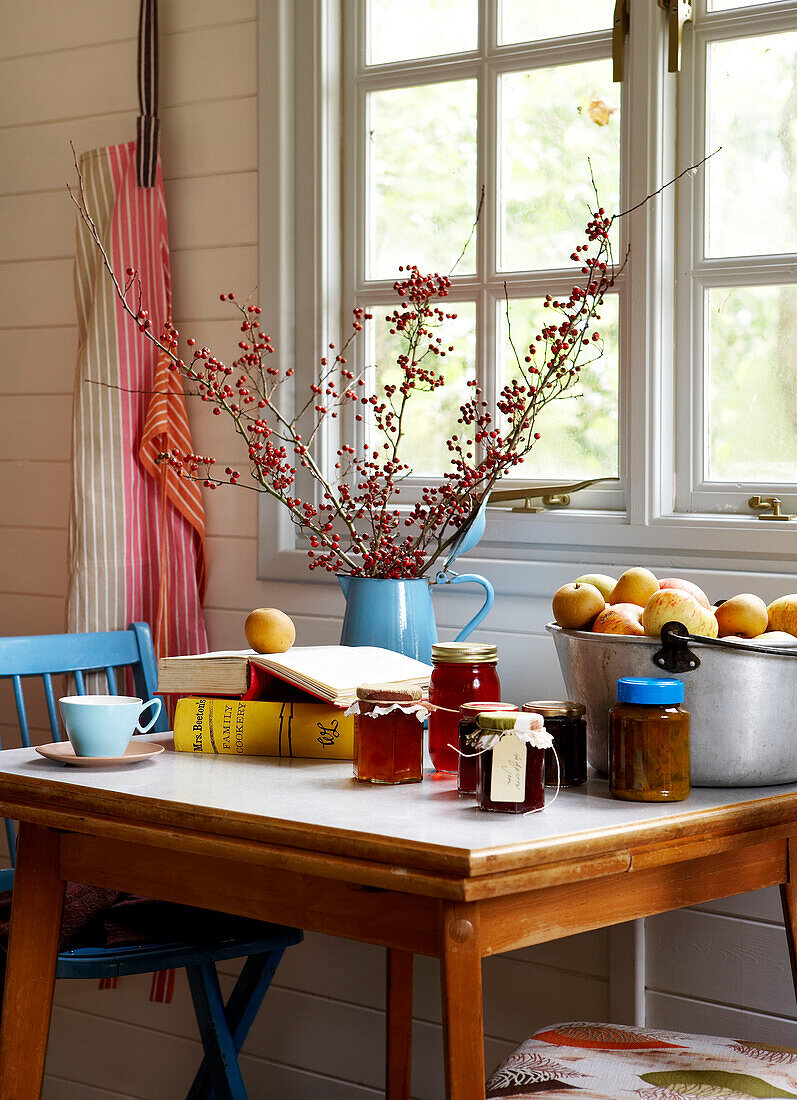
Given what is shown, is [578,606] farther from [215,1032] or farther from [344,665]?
[215,1032]

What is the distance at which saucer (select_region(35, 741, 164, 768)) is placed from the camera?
1.45m

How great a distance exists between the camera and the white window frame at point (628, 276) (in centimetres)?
194

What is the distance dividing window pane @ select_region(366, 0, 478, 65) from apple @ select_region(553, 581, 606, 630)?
117 centimetres

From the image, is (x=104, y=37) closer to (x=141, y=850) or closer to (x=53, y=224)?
(x=53, y=224)

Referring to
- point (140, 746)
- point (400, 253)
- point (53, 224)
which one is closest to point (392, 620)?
point (140, 746)

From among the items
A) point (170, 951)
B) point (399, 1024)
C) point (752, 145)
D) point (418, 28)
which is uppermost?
point (418, 28)

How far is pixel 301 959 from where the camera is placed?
2.30 meters

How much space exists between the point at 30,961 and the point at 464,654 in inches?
23.7

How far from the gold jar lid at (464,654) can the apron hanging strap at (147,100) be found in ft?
4.31

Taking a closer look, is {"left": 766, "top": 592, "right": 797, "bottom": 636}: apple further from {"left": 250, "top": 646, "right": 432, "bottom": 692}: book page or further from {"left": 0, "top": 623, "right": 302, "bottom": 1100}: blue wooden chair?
{"left": 0, "top": 623, "right": 302, "bottom": 1100}: blue wooden chair

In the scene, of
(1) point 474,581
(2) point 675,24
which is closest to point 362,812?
(1) point 474,581

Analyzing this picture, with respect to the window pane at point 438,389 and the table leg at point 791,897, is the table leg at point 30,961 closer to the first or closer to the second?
the table leg at point 791,897

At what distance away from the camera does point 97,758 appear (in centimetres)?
145

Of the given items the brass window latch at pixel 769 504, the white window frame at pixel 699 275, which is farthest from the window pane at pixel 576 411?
the brass window latch at pixel 769 504
